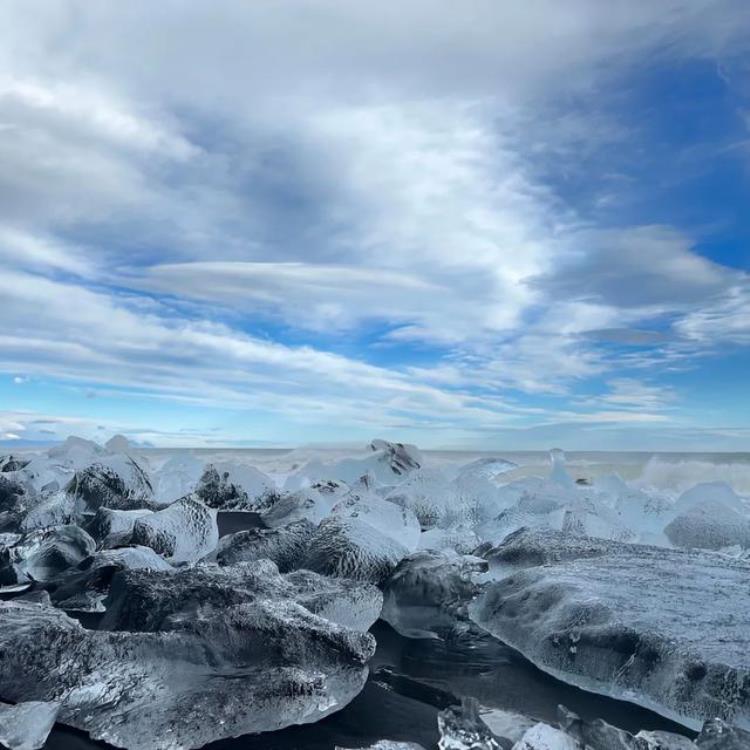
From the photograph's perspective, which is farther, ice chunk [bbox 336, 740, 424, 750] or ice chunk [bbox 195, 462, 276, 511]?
Answer: ice chunk [bbox 195, 462, 276, 511]

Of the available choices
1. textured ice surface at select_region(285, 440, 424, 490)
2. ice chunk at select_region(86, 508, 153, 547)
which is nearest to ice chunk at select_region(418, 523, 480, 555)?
ice chunk at select_region(86, 508, 153, 547)

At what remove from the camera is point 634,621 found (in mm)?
2176

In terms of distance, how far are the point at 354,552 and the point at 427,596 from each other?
40cm

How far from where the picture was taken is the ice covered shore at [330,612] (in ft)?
5.84

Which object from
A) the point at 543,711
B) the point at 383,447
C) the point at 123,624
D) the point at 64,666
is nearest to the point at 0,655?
the point at 64,666

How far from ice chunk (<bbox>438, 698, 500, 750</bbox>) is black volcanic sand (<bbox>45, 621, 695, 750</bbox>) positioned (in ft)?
0.21

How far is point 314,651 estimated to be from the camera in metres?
2.00

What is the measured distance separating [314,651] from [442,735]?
50cm

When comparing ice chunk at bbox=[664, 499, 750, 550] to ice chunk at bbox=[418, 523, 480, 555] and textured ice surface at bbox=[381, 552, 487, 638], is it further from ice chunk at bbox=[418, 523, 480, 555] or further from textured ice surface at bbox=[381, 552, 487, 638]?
textured ice surface at bbox=[381, 552, 487, 638]

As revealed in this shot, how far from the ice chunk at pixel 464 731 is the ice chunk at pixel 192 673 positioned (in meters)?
0.34

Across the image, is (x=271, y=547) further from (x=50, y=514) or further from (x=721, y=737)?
(x=721, y=737)

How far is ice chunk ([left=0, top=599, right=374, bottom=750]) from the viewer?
5.65ft

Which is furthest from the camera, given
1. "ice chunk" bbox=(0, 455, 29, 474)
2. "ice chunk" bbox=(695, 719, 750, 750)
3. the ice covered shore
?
"ice chunk" bbox=(0, 455, 29, 474)

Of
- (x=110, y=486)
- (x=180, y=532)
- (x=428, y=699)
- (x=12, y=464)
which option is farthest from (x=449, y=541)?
(x=12, y=464)
